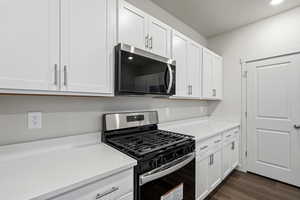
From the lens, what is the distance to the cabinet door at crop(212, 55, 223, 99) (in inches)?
112

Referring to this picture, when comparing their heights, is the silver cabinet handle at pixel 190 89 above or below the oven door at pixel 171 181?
above

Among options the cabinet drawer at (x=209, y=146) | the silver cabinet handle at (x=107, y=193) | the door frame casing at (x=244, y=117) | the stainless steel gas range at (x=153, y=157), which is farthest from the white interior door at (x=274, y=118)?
the silver cabinet handle at (x=107, y=193)

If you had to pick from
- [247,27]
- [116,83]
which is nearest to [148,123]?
[116,83]

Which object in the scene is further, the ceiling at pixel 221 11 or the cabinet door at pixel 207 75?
the cabinet door at pixel 207 75

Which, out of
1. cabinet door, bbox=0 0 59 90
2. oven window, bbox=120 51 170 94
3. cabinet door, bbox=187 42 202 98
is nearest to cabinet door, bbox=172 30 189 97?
cabinet door, bbox=187 42 202 98

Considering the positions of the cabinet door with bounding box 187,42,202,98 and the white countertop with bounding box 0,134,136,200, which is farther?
the cabinet door with bounding box 187,42,202,98

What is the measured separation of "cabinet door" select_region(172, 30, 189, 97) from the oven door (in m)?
0.90

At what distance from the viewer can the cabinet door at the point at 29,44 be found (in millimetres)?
853

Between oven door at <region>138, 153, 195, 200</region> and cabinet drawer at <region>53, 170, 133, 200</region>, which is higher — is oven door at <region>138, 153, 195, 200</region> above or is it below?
below

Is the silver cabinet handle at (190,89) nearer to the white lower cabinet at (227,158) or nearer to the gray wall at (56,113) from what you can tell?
the gray wall at (56,113)

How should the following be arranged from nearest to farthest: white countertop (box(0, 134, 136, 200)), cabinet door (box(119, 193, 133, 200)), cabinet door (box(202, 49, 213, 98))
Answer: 1. white countertop (box(0, 134, 136, 200))
2. cabinet door (box(119, 193, 133, 200))
3. cabinet door (box(202, 49, 213, 98))

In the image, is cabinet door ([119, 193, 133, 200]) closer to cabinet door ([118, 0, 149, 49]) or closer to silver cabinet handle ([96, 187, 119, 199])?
silver cabinet handle ([96, 187, 119, 199])

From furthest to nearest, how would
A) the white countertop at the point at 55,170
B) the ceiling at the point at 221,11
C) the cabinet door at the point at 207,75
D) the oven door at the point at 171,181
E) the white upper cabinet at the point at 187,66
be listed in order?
the cabinet door at the point at 207,75 → the ceiling at the point at 221,11 → the white upper cabinet at the point at 187,66 → the oven door at the point at 171,181 → the white countertop at the point at 55,170

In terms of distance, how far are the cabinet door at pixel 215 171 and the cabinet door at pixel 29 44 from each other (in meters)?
2.00
